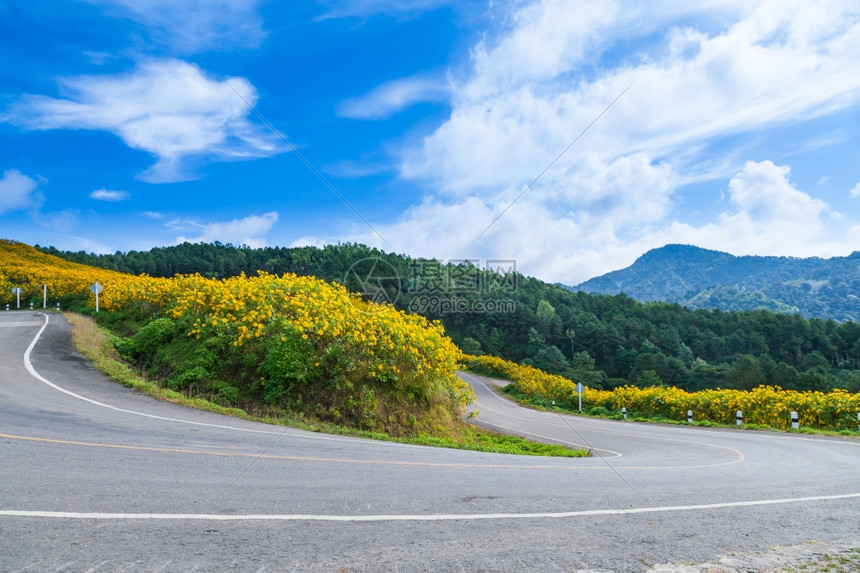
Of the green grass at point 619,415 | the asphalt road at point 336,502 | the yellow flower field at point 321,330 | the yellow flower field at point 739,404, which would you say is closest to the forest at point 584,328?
the green grass at point 619,415

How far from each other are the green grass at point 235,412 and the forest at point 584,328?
5251cm

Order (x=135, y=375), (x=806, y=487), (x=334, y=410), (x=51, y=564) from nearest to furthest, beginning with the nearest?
(x=51, y=564) < (x=806, y=487) < (x=334, y=410) < (x=135, y=375)

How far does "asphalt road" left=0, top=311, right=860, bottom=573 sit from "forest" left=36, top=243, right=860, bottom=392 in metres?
58.8

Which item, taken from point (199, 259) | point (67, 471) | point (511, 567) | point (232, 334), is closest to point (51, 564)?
point (67, 471)

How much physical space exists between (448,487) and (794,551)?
133 inches

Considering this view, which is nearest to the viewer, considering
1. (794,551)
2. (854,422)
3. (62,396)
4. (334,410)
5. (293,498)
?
(794,551)

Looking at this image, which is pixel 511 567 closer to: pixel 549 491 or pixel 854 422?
pixel 549 491

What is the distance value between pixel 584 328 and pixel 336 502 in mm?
96464

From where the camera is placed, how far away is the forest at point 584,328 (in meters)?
73.9

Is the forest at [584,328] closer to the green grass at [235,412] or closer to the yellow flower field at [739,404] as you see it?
the yellow flower field at [739,404]

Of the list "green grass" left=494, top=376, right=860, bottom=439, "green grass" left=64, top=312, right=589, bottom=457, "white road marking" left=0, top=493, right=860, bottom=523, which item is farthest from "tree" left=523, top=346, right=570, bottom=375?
"white road marking" left=0, top=493, right=860, bottom=523

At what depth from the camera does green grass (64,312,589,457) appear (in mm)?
10125

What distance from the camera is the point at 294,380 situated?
11.3 metres

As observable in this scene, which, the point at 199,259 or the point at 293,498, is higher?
the point at 199,259
